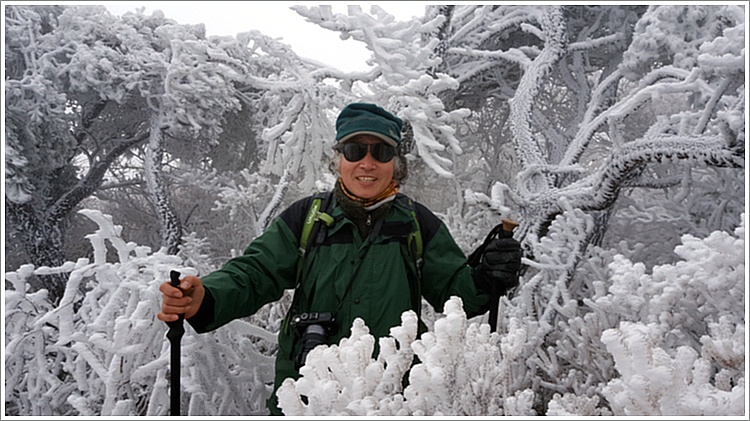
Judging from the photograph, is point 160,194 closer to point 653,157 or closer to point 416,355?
point 416,355

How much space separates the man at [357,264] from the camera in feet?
6.50

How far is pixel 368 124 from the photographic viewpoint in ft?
6.91

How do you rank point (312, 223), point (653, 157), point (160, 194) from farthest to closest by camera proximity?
1. point (160, 194)
2. point (653, 157)
3. point (312, 223)

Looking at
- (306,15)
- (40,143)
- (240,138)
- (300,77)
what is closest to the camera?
(306,15)

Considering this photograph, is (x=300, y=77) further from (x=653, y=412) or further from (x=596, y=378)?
(x=653, y=412)

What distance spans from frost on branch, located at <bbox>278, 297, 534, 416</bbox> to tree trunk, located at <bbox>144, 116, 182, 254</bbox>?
16.5 ft

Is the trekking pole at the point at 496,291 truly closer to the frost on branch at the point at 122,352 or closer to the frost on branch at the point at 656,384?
the frost on branch at the point at 656,384

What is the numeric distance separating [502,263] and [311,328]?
2.77ft

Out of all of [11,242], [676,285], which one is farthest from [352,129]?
[11,242]

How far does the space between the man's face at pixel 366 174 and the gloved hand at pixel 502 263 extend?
571 millimetres

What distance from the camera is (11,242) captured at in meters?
6.73

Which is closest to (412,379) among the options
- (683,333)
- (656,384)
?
(656,384)

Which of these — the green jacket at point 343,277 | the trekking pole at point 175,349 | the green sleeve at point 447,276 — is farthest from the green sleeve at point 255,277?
the green sleeve at point 447,276

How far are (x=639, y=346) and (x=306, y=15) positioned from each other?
306 centimetres
